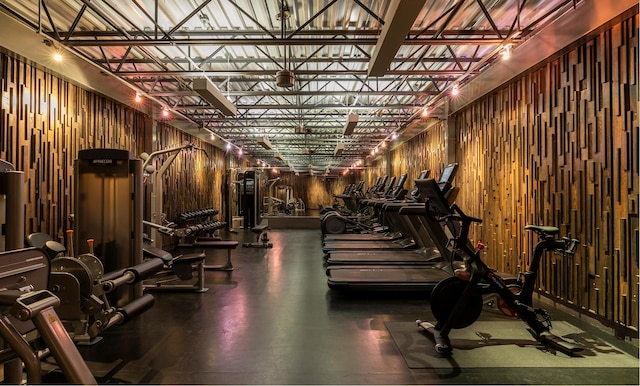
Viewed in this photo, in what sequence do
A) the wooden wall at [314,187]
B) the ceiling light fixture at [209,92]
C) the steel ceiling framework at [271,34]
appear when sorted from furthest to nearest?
the wooden wall at [314,187] < the ceiling light fixture at [209,92] < the steel ceiling framework at [271,34]

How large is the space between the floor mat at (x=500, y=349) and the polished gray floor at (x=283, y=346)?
0.04m

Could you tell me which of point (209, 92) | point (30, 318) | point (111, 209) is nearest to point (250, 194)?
point (209, 92)

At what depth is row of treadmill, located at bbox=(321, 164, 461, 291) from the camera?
156 inches

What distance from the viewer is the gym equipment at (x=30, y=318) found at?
4.76ft

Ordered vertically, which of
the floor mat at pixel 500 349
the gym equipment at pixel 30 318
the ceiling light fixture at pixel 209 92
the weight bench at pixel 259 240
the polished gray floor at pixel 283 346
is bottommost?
the polished gray floor at pixel 283 346

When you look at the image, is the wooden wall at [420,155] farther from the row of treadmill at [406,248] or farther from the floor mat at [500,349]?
the floor mat at [500,349]

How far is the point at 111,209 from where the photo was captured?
424cm

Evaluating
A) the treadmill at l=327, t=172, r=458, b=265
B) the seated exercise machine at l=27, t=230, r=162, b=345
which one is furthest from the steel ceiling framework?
the seated exercise machine at l=27, t=230, r=162, b=345

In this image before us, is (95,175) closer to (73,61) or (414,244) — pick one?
(73,61)

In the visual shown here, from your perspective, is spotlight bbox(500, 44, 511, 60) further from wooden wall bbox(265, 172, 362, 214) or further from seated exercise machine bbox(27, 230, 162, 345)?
wooden wall bbox(265, 172, 362, 214)

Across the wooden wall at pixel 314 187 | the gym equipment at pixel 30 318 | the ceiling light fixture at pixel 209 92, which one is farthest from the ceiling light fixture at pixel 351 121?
the wooden wall at pixel 314 187

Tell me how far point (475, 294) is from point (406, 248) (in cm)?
403

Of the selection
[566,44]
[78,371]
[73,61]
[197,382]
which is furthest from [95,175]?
[566,44]

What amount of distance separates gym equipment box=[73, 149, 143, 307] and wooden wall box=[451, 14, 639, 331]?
16.6ft
